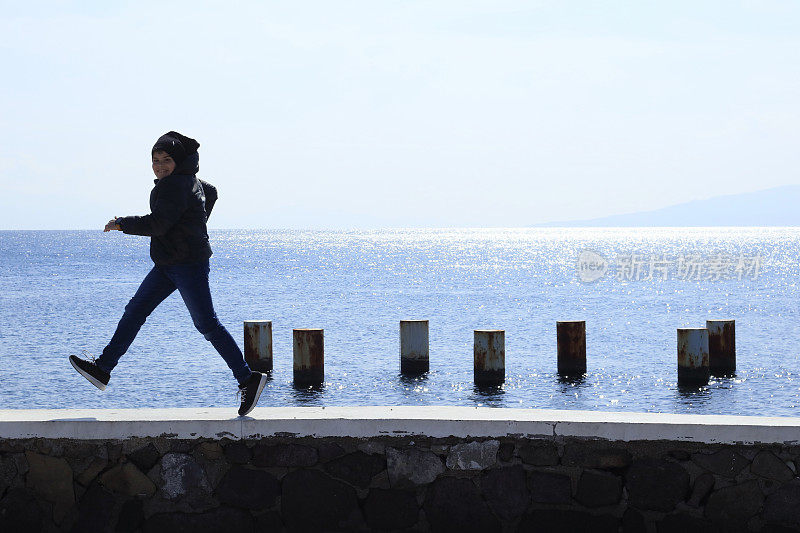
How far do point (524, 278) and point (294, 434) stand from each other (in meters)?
73.2

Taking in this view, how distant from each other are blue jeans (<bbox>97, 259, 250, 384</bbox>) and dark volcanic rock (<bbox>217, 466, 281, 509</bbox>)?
666 millimetres

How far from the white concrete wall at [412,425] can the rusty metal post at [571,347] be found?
14.9 m

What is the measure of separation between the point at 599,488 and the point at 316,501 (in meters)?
1.32

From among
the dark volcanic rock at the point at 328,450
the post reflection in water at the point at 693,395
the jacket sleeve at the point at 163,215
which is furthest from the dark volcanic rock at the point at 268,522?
the post reflection in water at the point at 693,395

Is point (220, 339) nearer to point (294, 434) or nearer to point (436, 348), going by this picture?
point (294, 434)

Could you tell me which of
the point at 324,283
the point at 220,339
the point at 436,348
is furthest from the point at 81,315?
the point at 220,339

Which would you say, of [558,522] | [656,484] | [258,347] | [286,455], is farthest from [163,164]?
[258,347]

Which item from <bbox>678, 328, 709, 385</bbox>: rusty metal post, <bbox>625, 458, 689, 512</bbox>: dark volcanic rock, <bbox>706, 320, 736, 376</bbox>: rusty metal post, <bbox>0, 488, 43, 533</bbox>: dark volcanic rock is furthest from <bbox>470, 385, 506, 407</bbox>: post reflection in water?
<bbox>0, 488, 43, 533</bbox>: dark volcanic rock

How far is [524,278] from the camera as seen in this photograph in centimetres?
7712

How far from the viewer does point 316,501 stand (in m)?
4.63

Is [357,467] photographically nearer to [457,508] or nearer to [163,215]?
[457,508]

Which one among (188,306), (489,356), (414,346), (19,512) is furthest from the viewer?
(414,346)

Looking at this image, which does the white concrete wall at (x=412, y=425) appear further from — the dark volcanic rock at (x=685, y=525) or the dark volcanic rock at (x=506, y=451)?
the dark volcanic rock at (x=685, y=525)

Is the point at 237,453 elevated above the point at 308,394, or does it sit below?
above
